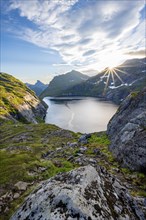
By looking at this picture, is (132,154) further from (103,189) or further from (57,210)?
(57,210)

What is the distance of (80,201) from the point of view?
802cm

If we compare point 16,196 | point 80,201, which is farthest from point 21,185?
point 80,201

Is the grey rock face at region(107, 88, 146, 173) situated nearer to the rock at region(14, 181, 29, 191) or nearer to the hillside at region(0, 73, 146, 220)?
the hillside at region(0, 73, 146, 220)

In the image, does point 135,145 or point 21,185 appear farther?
point 135,145

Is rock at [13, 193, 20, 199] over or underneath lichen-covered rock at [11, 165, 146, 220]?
underneath

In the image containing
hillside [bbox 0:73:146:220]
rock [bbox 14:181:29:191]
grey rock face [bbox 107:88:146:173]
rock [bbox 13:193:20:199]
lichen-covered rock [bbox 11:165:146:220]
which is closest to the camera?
lichen-covered rock [bbox 11:165:146:220]

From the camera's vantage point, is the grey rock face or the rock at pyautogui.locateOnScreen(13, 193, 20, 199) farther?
the grey rock face

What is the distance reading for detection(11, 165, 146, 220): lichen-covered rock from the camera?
25.0 feet

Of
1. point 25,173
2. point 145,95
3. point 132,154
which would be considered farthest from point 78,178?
point 145,95

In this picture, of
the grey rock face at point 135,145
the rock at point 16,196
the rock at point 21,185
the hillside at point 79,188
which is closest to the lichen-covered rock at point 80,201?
the hillside at point 79,188

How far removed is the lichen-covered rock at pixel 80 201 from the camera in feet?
25.0

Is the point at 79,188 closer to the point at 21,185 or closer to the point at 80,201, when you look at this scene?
the point at 80,201

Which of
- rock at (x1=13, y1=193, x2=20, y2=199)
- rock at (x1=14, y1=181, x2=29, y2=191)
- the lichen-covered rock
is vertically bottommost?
rock at (x1=14, y1=181, x2=29, y2=191)

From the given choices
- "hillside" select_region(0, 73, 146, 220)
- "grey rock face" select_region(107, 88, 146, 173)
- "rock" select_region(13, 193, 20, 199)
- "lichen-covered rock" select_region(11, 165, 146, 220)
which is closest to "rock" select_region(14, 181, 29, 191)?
Answer: "hillside" select_region(0, 73, 146, 220)
